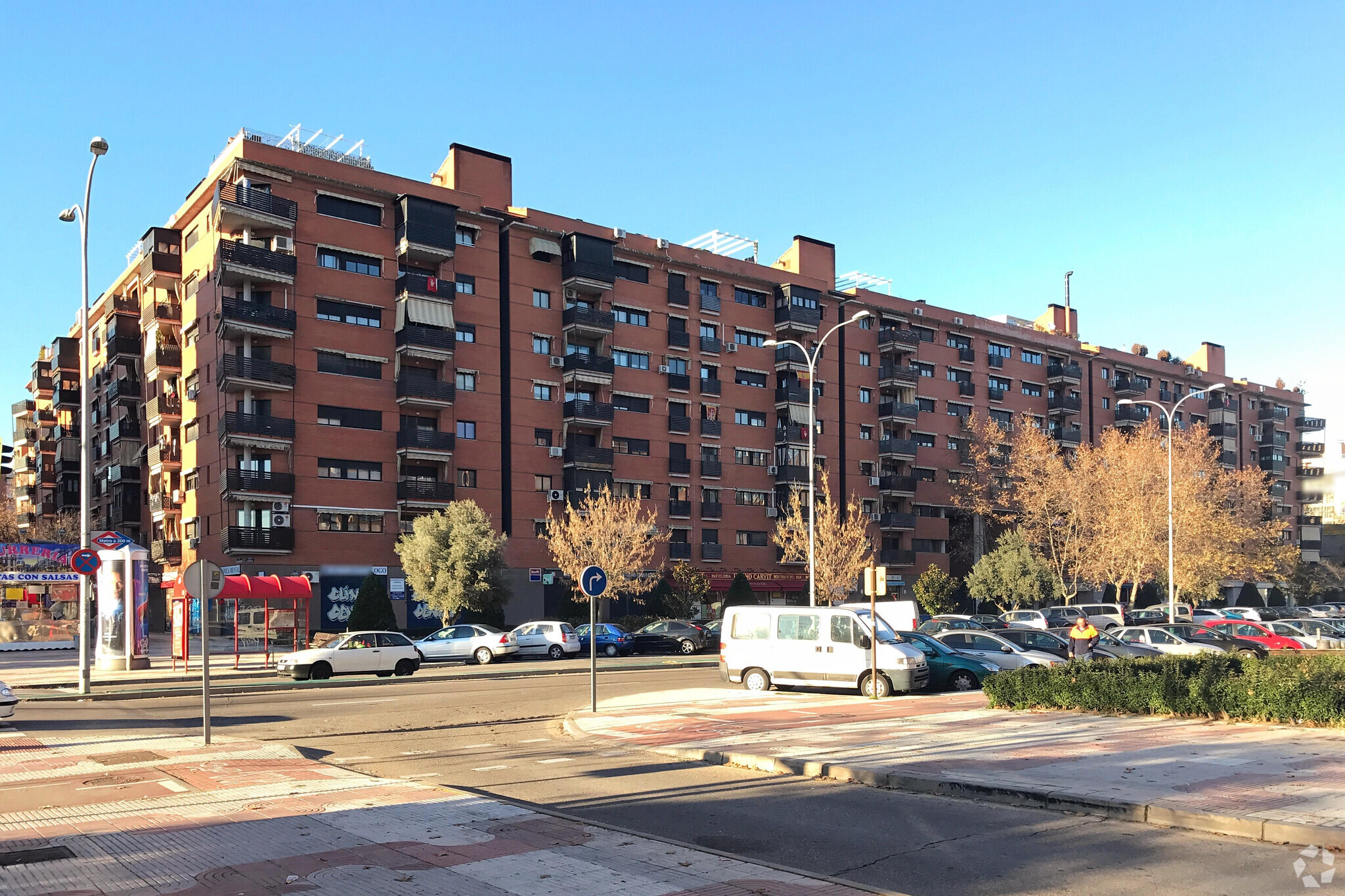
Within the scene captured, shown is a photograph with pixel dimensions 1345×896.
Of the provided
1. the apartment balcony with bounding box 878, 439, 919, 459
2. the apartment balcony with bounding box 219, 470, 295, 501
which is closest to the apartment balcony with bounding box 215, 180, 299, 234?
the apartment balcony with bounding box 219, 470, 295, 501

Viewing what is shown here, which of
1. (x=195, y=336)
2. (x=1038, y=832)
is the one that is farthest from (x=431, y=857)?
(x=195, y=336)

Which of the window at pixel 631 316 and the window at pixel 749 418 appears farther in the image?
the window at pixel 749 418

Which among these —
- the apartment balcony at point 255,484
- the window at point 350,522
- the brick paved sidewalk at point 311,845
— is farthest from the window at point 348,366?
the brick paved sidewalk at point 311,845

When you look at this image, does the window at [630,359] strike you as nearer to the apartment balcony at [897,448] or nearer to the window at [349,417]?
the window at [349,417]

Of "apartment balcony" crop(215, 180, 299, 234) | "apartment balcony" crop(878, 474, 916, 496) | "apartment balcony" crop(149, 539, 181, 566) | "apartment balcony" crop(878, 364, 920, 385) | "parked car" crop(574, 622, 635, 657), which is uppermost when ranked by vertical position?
"apartment balcony" crop(215, 180, 299, 234)

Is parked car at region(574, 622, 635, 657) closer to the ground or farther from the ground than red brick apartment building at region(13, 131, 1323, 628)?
closer to the ground

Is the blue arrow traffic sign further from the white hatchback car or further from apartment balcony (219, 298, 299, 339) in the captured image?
apartment balcony (219, 298, 299, 339)

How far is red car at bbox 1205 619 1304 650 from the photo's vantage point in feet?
111

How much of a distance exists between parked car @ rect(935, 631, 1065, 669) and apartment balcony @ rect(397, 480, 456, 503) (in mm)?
31017

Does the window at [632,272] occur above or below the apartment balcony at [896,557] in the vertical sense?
above

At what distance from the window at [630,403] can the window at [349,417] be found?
13.9 meters

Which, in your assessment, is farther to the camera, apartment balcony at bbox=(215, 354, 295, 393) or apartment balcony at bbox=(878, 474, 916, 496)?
apartment balcony at bbox=(878, 474, 916, 496)

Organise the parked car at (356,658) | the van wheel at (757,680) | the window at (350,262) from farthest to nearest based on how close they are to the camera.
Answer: the window at (350,262)
the parked car at (356,658)
the van wheel at (757,680)

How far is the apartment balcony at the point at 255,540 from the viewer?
153 ft
